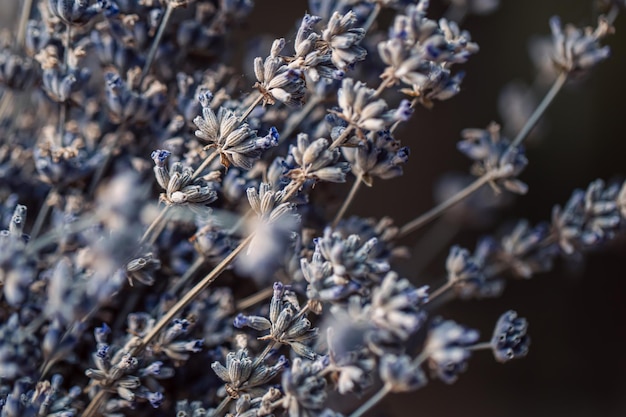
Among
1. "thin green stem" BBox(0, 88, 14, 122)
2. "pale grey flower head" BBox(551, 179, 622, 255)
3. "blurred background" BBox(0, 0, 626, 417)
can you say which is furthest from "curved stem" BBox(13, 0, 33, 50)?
"blurred background" BBox(0, 0, 626, 417)

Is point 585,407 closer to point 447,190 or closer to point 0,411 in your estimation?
point 447,190

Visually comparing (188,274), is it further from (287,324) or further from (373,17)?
(373,17)

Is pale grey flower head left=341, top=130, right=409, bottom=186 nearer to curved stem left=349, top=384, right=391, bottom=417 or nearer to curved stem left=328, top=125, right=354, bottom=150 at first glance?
curved stem left=328, top=125, right=354, bottom=150

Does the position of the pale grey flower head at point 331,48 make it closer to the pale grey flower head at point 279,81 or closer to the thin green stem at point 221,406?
the pale grey flower head at point 279,81

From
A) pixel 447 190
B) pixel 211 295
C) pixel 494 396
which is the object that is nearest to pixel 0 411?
pixel 211 295

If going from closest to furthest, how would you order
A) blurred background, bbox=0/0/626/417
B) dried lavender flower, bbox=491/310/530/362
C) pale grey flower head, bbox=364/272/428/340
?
pale grey flower head, bbox=364/272/428/340
dried lavender flower, bbox=491/310/530/362
blurred background, bbox=0/0/626/417

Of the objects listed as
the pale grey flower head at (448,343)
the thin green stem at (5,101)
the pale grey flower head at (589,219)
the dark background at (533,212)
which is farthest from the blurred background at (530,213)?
the pale grey flower head at (448,343)

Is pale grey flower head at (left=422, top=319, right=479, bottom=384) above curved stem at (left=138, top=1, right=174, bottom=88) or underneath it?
underneath
